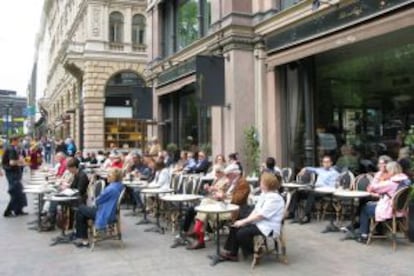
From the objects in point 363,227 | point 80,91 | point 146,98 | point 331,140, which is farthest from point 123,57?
point 363,227

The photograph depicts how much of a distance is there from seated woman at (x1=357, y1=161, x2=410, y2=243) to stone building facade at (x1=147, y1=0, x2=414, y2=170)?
373 cm

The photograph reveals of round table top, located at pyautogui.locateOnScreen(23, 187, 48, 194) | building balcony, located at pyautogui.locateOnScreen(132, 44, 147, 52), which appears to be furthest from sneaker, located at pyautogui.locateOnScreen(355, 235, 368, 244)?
building balcony, located at pyautogui.locateOnScreen(132, 44, 147, 52)

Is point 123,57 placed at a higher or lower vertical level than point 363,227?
higher

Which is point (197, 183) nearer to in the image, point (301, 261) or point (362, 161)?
point (301, 261)

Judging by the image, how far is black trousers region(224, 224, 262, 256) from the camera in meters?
6.72

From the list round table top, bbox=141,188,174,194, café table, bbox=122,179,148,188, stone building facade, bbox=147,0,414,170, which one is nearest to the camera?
round table top, bbox=141,188,174,194

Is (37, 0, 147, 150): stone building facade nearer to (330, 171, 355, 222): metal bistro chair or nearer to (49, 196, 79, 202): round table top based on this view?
(49, 196, 79, 202): round table top

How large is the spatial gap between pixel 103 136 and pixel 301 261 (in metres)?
27.0

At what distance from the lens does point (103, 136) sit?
32844 millimetres

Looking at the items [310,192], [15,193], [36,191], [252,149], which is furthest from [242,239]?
[252,149]

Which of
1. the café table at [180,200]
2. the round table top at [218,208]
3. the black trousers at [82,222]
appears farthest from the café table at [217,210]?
the black trousers at [82,222]

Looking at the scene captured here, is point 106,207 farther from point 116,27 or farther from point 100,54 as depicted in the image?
point 116,27

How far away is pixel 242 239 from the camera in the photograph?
6.82 m

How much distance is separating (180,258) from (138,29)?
28.8 meters
